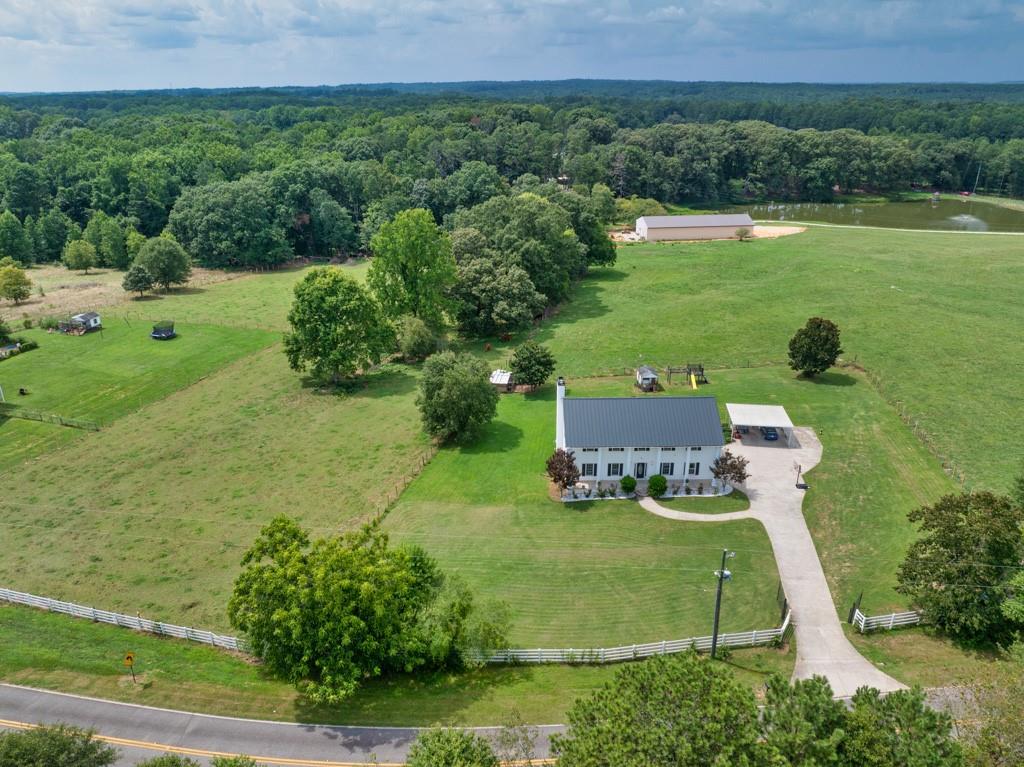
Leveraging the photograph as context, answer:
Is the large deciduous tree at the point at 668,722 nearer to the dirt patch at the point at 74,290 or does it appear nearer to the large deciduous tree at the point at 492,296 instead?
the large deciduous tree at the point at 492,296

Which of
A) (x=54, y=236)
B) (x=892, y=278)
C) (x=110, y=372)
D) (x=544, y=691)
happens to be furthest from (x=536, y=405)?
(x=54, y=236)

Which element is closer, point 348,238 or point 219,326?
point 219,326

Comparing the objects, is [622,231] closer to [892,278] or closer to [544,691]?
[892,278]

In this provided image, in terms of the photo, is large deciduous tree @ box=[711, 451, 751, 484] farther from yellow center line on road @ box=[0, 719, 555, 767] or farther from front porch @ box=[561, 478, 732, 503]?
yellow center line on road @ box=[0, 719, 555, 767]

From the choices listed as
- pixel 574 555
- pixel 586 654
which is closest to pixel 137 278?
pixel 574 555

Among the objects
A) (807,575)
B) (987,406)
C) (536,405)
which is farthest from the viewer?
(536,405)

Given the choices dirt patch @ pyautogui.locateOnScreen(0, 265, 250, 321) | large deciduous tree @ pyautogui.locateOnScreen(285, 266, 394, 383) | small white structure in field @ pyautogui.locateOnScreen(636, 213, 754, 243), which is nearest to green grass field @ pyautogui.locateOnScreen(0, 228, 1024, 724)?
large deciduous tree @ pyautogui.locateOnScreen(285, 266, 394, 383)

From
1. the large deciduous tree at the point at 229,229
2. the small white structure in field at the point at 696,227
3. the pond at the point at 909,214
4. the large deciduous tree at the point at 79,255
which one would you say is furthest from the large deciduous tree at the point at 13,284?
the pond at the point at 909,214

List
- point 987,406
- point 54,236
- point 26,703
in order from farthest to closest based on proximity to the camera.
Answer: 1. point 54,236
2. point 987,406
3. point 26,703
